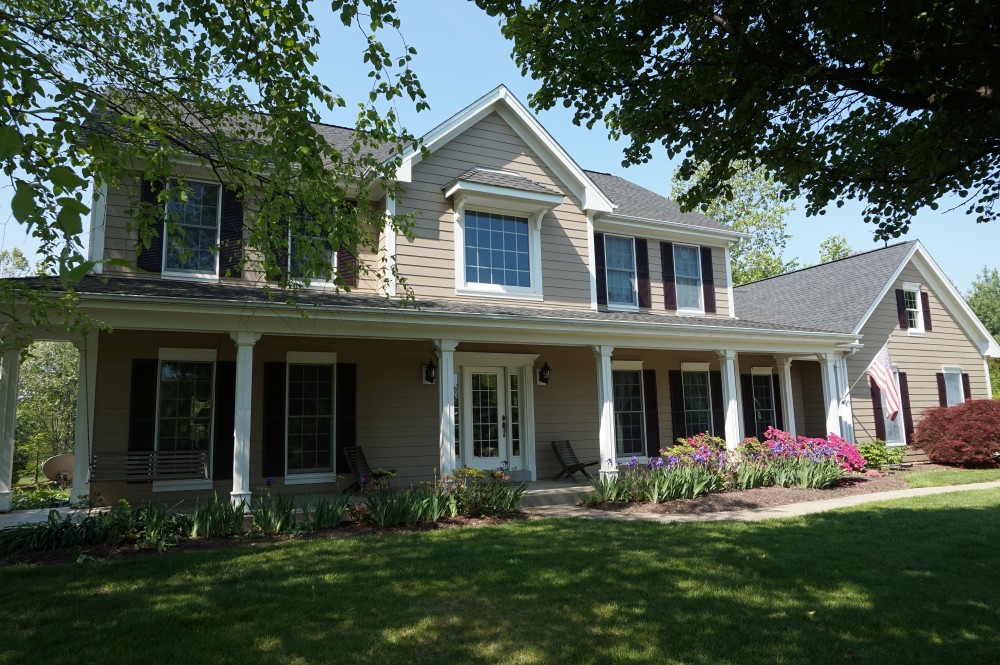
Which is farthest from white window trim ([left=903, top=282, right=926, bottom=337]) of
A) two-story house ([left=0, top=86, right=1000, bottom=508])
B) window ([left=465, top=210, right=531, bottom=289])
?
window ([left=465, top=210, right=531, bottom=289])

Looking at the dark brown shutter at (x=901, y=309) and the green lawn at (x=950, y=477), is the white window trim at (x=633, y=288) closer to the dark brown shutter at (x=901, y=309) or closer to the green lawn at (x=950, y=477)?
the green lawn at (x=950, y=477)

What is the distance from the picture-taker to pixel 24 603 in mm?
5184

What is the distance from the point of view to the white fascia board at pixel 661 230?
13.9m

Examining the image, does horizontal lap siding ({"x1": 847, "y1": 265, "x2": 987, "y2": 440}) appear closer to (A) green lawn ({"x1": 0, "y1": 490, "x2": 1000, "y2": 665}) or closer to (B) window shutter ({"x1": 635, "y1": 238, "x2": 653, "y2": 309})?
(B) window shutter ({"x1": 635, "y1": 238, "x2": 653, "y2": 309})

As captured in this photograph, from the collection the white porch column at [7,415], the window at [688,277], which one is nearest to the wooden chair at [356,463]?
the white porch column at [7,415]

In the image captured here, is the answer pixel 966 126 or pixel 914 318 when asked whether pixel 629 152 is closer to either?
pixel 966 126

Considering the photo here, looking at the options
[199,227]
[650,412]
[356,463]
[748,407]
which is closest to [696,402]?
[650,412]

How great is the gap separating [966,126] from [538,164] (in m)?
8.51

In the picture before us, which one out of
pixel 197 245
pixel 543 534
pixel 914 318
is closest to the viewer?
pixel 543 534

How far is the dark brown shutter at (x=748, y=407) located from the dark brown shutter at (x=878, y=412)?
3.72m

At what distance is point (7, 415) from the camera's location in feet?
29.7

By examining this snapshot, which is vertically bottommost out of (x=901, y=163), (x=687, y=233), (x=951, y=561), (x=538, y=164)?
(x=951, y=561)

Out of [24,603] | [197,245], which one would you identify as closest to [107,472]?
[197,245]

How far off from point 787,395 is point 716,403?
1.78 meters
